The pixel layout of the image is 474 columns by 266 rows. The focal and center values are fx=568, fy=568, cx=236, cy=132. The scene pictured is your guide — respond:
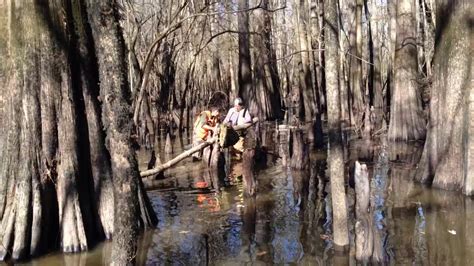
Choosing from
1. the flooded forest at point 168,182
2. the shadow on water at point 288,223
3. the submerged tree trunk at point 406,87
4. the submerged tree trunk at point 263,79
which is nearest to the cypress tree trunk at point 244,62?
the submerged tree trunk at point 263,79

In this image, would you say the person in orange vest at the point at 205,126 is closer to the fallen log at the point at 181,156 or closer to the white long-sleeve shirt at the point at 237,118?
the white long-sleeve shirt at the point at 237,118

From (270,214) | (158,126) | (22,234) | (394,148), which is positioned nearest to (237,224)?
(270,214)

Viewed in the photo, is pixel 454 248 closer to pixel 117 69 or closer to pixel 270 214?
pixel 270 214

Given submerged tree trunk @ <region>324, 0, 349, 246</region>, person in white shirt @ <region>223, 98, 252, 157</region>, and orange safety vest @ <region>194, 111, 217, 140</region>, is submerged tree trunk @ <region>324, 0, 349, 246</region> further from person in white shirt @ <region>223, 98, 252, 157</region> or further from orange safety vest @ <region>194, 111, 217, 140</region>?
person in white shirt @ <region>223, 98, 252, 157</region>

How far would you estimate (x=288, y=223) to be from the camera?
6.98 metres

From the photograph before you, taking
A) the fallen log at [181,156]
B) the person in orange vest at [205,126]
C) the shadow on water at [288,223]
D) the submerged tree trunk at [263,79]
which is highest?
the submerged tree trunk at [263,79]

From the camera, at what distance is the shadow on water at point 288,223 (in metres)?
5.78

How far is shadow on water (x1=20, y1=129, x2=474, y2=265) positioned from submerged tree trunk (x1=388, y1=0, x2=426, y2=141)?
318 centimetres

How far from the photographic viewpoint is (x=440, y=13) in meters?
8.75

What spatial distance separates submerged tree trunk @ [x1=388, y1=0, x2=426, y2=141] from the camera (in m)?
13.5

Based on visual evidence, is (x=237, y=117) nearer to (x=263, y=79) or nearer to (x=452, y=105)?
(x=452, y=105)

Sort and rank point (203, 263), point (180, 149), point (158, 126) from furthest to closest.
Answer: point (158, 126) < point (180, 149) < point (203, 263)

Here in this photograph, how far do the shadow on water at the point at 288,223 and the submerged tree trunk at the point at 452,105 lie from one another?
1.07 ft

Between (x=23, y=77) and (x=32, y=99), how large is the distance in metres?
0.28
